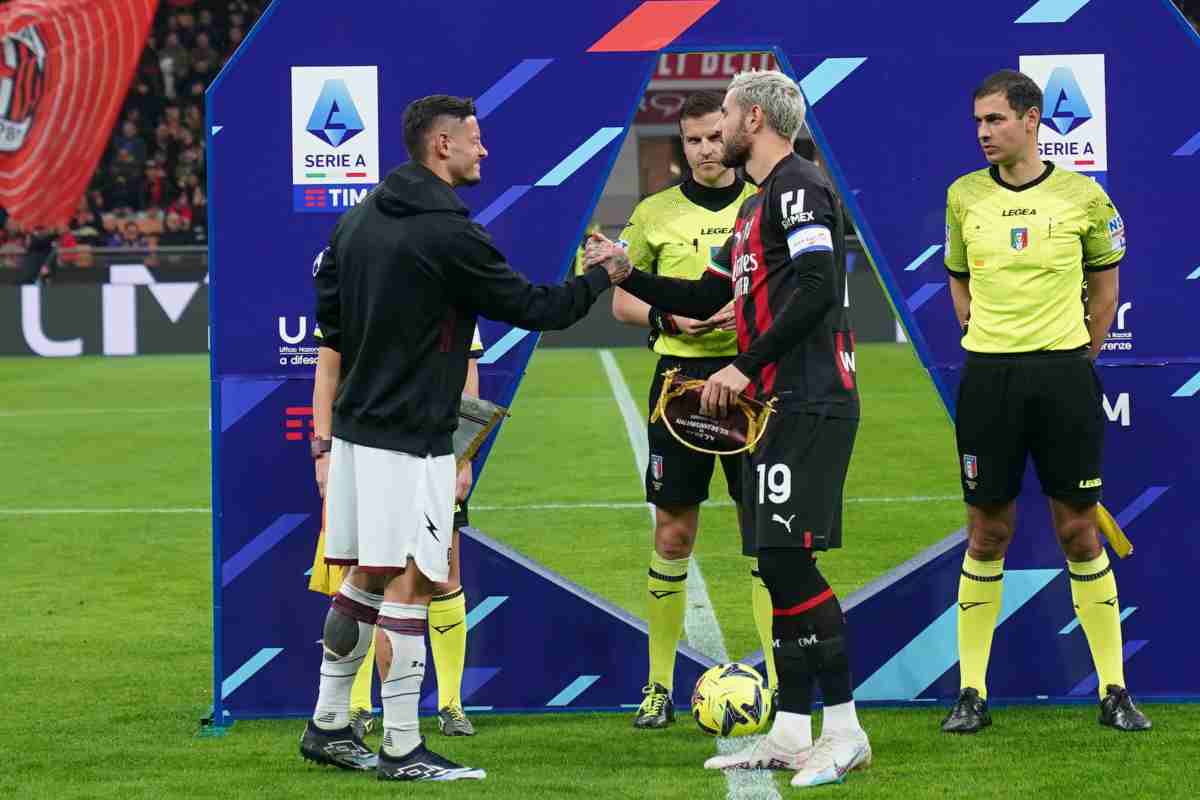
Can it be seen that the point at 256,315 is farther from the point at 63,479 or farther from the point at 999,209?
the point at 63,479

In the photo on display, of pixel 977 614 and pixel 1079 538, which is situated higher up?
pixel 1079 538

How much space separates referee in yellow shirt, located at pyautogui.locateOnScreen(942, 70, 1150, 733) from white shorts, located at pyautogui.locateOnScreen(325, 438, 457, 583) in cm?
178

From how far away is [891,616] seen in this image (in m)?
6.39

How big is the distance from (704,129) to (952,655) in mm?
2000

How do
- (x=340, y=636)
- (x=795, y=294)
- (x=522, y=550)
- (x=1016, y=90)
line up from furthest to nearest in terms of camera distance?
(x=522, y=550) → (x=1016, y=90) → (x=340, y=636) → (x=795, y=294)

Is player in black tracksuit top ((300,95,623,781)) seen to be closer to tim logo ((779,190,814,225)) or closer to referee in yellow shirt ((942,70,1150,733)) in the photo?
tim logo ((779,190,814,225))

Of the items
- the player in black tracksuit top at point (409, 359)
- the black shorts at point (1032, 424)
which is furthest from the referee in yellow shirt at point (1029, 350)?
the player in black tracksuit top at point (409, 359)

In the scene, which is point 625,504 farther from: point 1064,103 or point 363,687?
point 1064,103

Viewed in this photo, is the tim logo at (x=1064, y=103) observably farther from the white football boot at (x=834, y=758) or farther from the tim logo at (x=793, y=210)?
the white football boot at (x=834, y=758)

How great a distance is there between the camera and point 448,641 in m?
6.18

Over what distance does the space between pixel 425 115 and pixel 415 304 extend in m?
0.55

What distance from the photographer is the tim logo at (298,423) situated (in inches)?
247

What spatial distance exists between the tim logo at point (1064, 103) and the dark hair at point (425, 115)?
207 centimetres


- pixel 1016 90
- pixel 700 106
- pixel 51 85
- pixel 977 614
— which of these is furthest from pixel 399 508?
pixel 51 85
